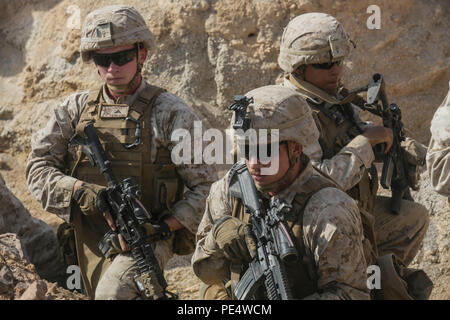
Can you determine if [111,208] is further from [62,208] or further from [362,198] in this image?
[362,198]

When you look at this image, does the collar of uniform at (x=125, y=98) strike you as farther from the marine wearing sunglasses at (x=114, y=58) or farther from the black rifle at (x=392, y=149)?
the black rifle at (x=392, y=149)

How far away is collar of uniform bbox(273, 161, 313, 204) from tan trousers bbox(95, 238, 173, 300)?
1400 millimetres

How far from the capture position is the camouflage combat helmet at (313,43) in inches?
238

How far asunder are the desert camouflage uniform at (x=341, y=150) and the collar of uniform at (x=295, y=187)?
117cm

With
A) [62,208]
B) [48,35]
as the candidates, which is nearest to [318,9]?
[48,35]

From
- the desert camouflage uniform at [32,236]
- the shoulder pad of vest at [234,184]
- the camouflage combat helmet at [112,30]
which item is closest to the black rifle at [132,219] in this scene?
the camouflage combat helmet at [112,30]

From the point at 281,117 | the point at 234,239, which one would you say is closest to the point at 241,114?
the point at 281,117

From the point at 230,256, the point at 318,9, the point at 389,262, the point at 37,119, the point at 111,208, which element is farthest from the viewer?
the point at 37,119

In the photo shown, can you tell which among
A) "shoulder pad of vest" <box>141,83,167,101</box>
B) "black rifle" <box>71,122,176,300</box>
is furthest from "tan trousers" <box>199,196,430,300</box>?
"shoulder pad of vest" <box>141,83,167,101</box>

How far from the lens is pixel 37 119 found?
9.57 m

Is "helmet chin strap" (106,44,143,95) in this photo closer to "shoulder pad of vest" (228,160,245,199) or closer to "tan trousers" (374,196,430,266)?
"shoulder pad of vest" (228,160,245,199)

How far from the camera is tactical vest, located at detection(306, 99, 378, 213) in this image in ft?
19.9

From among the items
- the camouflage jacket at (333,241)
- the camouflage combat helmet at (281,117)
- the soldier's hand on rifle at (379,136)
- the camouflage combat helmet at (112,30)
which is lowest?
the camouflage jacket at (333,241)

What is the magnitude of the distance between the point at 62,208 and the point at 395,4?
4431mm
